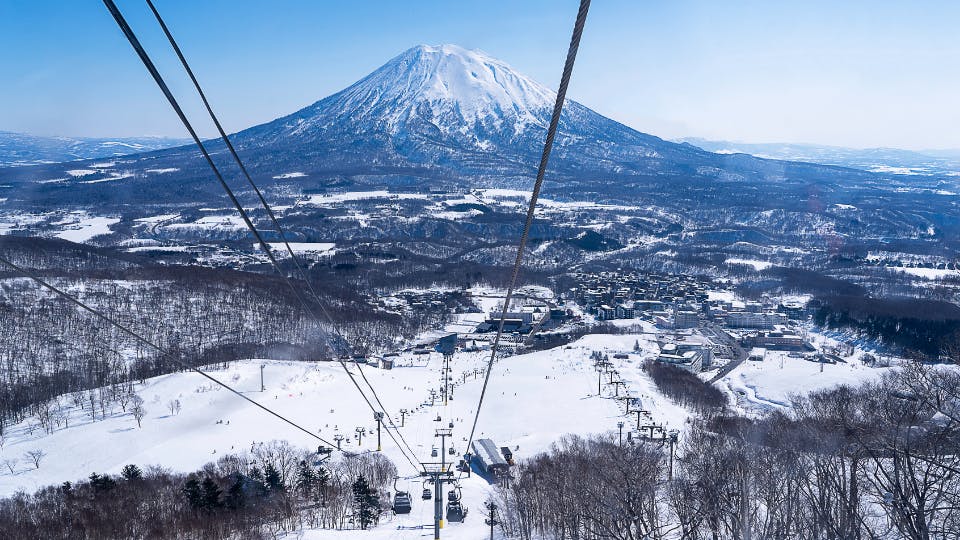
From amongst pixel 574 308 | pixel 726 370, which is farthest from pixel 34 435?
pixel 574 308

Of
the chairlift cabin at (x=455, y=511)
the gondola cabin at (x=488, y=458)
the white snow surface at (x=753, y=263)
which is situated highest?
the chairlift cabin at (x=455, y=511)

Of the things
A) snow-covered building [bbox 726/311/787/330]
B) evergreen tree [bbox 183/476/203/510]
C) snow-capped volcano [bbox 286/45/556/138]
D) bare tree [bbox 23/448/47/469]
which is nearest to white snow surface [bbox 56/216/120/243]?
bare tree [bbox 23/448/47/469]

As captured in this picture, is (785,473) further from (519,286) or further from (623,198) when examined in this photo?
(623,198)

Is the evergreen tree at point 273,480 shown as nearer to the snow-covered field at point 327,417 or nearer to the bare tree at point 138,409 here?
the snow-covered field at point 327,417

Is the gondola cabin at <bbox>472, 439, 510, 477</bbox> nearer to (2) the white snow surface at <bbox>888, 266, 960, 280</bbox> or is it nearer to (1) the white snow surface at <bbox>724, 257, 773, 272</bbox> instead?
(1) the white snow surface at <bbox>724, 257, 773, 272</bbox>

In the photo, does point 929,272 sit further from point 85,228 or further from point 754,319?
point 85,228

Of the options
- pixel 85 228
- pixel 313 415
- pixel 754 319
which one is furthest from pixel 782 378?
pixel 85 228

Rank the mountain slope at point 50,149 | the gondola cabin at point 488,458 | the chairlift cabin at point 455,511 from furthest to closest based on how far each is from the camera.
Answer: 1. the mountain slope at point 50,149
2. the gondola cabin at point 488,458
3. the chairlift cabin at point 455,511

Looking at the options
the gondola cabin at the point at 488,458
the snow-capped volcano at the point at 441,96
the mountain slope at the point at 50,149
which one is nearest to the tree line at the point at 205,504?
the gondola cabin at the point at 488,458
